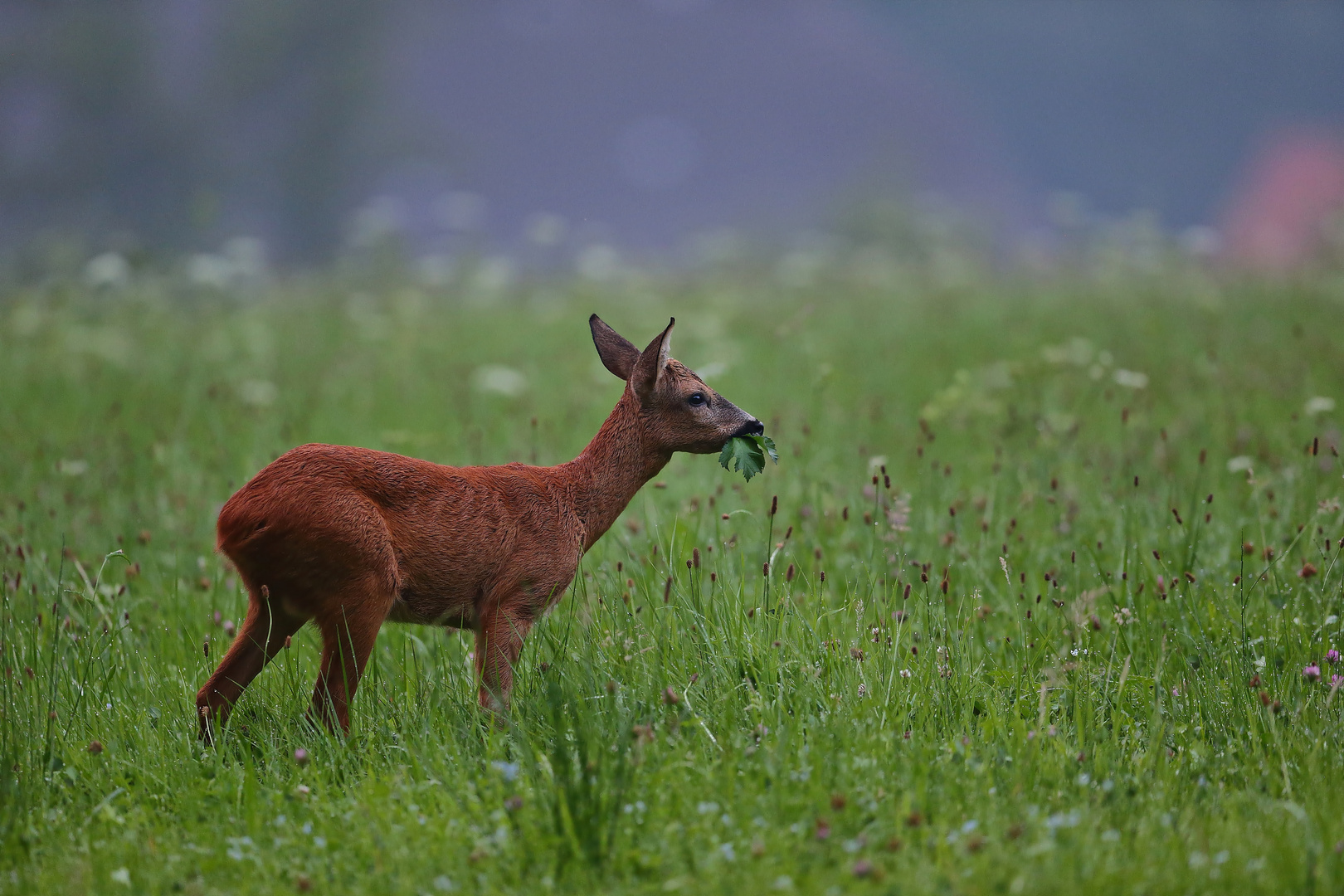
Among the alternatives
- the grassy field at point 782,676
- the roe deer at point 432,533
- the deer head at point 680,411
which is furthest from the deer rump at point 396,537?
the deer head at point 680,411

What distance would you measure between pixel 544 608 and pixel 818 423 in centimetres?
427

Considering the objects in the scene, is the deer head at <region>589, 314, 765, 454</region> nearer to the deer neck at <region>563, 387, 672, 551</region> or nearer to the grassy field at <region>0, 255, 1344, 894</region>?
the deer neck at <region>563, 387, 672, 551</region>

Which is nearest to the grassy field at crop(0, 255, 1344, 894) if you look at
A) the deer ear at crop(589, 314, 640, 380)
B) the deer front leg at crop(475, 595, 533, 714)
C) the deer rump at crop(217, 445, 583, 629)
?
the deer front leg at crop(475, 595, 533, 714)

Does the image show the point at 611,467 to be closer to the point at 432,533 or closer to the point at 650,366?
the point at 650,366

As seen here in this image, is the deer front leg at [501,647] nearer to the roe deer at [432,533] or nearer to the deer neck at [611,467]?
the roe deer at [432,533]

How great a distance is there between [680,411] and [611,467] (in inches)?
13.1

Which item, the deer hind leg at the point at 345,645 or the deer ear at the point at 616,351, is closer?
the deer hind leg at the point at 345,645

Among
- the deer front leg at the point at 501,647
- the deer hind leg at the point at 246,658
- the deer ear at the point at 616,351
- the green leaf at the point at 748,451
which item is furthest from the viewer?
the deer ear at the point at 616,351

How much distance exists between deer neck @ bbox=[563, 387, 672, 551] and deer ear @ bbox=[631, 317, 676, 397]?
0.26ft

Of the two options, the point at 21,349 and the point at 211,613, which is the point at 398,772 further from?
the point at 21,349

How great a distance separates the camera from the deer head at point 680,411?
13.8 feet

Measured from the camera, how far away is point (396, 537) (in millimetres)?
3834

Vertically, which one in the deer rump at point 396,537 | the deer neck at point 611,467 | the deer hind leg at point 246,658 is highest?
the deer neck at point 611,467

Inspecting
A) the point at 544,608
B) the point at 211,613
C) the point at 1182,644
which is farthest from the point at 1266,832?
the point at 211,613
